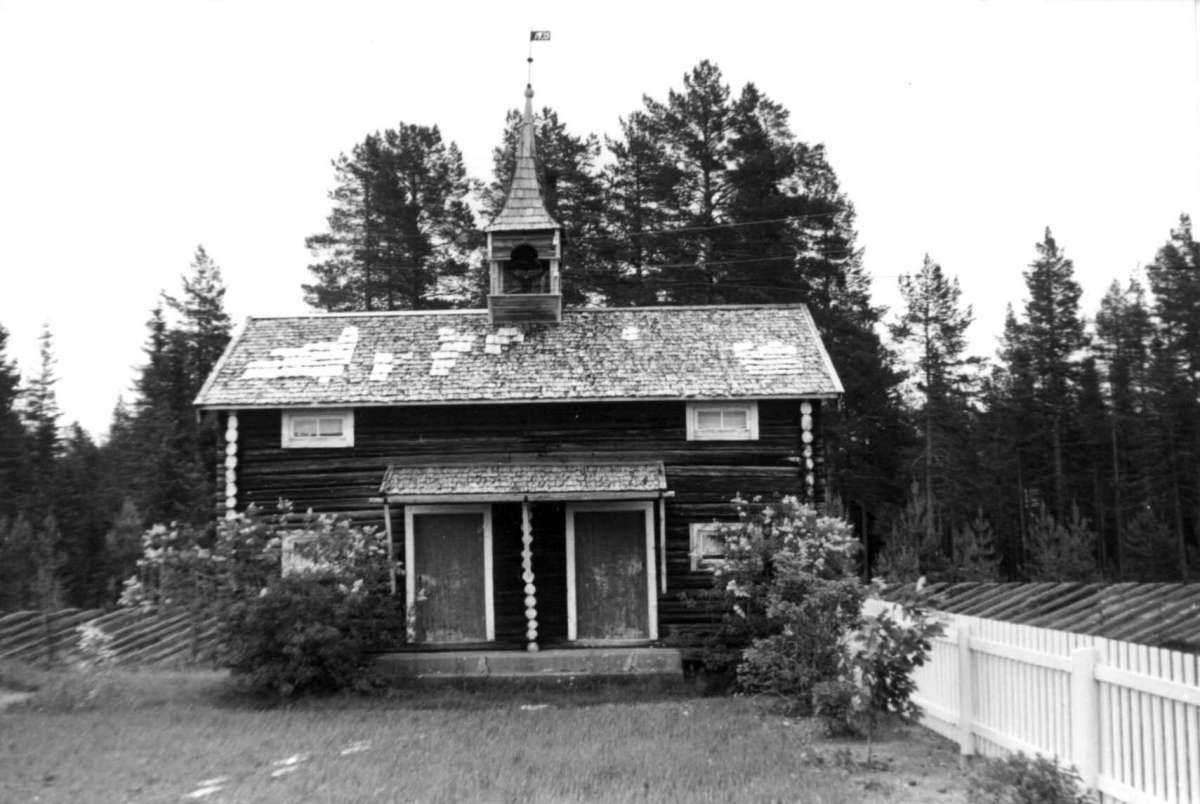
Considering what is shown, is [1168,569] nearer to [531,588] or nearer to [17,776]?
[531,588]

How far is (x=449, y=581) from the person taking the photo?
69.5ft

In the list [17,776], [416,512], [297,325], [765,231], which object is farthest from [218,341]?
[17,776]

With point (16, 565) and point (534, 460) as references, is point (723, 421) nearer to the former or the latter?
point (534, 460)

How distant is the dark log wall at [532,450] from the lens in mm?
21469

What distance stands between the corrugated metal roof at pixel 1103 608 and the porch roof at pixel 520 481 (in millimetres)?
5143

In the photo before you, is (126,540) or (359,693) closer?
(359,693)

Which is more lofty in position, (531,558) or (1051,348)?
(1051,348)

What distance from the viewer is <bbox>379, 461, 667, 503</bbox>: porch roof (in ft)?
65.3

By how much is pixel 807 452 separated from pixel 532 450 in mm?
4885

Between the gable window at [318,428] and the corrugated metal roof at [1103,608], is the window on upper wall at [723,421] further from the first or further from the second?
the gable window at [318,428]

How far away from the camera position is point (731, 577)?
19281mm

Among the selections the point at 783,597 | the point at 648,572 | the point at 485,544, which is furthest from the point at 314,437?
the point at 783,597

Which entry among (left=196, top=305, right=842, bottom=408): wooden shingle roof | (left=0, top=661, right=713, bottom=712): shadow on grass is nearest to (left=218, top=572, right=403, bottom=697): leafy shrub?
(left=0, top=661, right=713, bottom=712): shadow on grass

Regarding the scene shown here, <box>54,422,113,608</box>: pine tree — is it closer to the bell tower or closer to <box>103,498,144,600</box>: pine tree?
<box>103,498,144,600</box>: pine tree
